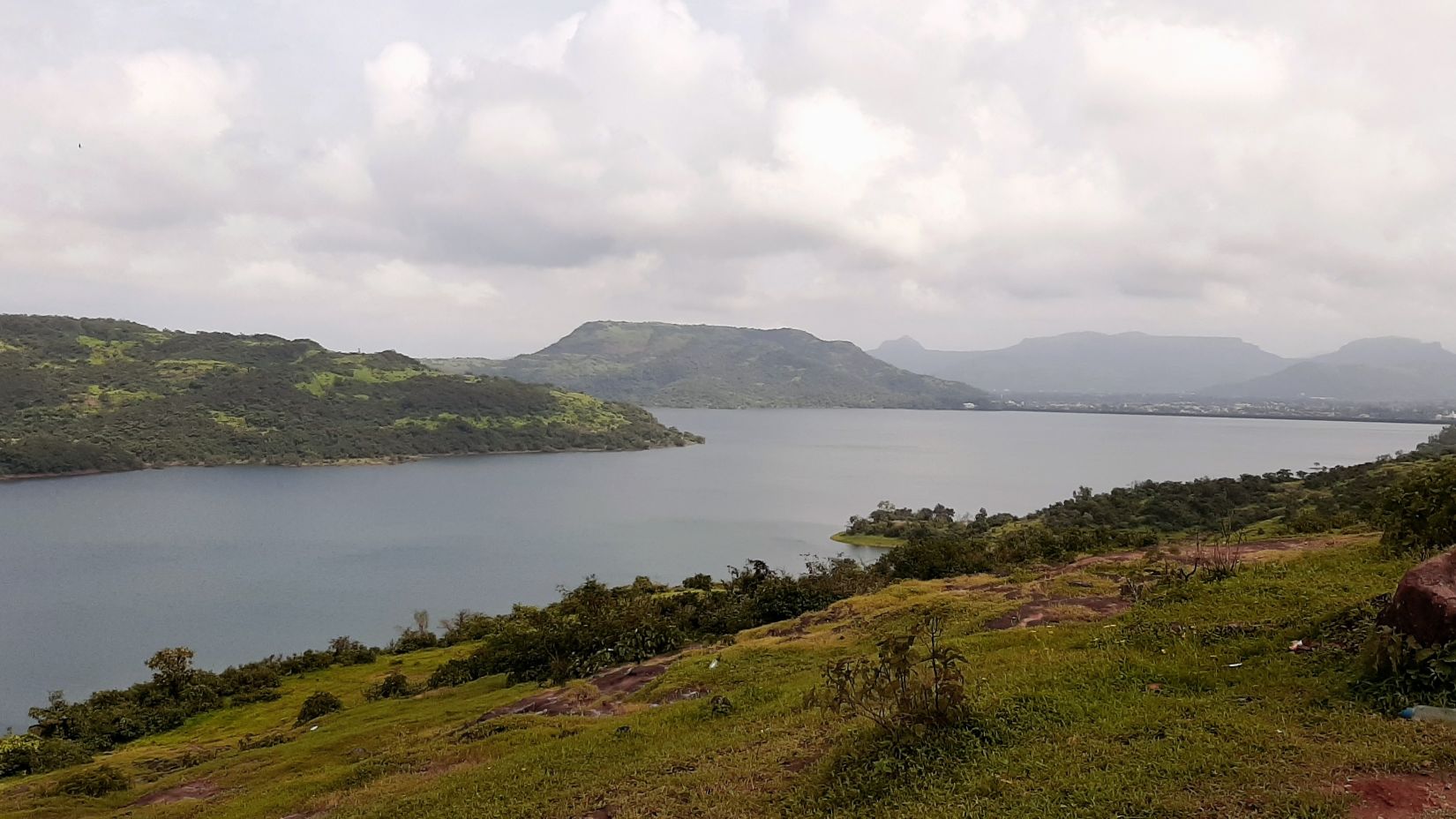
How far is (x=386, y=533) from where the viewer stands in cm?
9694

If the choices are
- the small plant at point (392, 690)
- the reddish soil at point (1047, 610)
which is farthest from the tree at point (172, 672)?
the reddish soil at point (1047, 610)

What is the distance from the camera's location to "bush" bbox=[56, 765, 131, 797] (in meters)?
19.4

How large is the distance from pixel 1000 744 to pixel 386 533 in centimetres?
10053

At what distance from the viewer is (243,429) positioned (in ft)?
561

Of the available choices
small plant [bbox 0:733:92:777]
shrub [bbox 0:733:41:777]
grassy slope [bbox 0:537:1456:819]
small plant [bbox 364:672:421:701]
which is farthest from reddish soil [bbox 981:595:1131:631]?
shrub [bbox 0:733:41:777]

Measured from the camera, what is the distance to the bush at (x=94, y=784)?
19.4m

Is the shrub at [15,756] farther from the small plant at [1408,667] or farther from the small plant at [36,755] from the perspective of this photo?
the small plant at [1408,667]

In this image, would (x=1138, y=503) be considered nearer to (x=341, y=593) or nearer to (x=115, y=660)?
(x=341, y=593)

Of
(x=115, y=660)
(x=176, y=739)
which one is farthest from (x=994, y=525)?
(x=115, y=660)

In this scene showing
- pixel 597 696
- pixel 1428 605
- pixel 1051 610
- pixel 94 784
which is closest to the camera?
pixel 1428 605

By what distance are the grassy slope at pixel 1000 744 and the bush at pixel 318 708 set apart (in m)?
7.35

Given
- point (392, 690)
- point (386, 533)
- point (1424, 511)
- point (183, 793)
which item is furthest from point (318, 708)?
point (386, 533)

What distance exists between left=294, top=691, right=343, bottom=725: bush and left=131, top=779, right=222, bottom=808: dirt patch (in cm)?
815

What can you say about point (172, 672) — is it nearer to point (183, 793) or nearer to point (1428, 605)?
point (183, 793)
